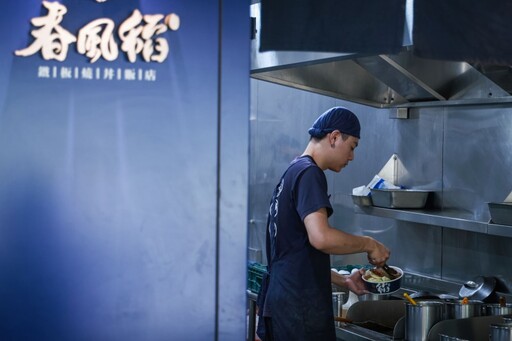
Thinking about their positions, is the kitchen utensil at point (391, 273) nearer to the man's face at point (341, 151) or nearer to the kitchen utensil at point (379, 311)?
the kitchen utensil at point (379, 311)

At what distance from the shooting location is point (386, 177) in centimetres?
566

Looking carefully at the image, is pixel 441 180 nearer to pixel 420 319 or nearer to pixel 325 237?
pixel 420 319

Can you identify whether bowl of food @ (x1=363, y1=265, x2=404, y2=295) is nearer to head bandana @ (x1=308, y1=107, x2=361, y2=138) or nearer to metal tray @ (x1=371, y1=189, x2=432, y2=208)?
head bandana @ (x1=308, y1=107, x2=361, y2=138)

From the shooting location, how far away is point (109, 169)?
249cm

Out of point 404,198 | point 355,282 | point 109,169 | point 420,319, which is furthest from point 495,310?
point 109,169

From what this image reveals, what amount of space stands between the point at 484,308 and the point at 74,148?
7.59 feet

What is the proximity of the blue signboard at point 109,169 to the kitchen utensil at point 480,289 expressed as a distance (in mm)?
2309

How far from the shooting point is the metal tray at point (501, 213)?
164 inches

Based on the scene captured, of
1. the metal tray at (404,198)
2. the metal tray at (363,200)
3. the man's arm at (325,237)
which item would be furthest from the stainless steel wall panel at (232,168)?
the metal tray at (363,200)

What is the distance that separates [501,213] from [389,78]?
1.08 metres

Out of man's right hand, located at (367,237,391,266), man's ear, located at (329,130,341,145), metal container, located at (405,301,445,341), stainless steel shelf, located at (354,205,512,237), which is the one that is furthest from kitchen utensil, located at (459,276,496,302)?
man's ear, located at (329,130,341,145)

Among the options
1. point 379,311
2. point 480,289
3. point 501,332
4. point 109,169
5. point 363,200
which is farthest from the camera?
point 363,200

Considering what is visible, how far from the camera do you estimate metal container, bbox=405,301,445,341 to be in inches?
144

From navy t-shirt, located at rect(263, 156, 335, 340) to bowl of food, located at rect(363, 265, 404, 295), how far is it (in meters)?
0.31
